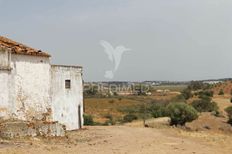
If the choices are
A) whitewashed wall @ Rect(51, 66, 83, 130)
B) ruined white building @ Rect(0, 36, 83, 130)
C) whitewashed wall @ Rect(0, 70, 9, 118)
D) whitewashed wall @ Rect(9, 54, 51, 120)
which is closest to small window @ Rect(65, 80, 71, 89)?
ruined white building @ Rect(0, 36, 83, 130)

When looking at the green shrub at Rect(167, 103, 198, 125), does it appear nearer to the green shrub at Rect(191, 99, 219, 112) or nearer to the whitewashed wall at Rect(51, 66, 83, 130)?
the whitewashed wall at Rect(51, 66, 83, 130)

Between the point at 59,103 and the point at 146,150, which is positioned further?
the point at 59,103

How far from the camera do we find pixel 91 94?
334 feet

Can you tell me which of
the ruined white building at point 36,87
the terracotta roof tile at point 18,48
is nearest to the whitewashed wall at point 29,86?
the ruined white building at point 36,87

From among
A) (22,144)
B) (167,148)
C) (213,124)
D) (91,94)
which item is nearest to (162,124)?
(213,124)

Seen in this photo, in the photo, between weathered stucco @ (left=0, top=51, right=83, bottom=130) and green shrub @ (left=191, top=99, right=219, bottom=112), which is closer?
weathered stucco @ (left=0, top=51, right=83, bottom=130)

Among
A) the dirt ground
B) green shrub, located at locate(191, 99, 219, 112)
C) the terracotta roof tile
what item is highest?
the terracotta roof tile

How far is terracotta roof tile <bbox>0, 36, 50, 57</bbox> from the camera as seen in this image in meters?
22.2

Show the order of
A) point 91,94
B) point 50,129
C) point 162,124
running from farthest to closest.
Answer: point 91,94, point 162,124, point 50,129

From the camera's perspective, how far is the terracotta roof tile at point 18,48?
22250 mm

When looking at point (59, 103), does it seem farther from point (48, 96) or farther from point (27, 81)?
point (27, 81)

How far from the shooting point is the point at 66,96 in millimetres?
26031

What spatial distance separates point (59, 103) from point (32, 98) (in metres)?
2.59

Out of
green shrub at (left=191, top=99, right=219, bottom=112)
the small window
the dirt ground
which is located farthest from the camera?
green shrub at (left=191, top=99, right=219, bottom=112)
